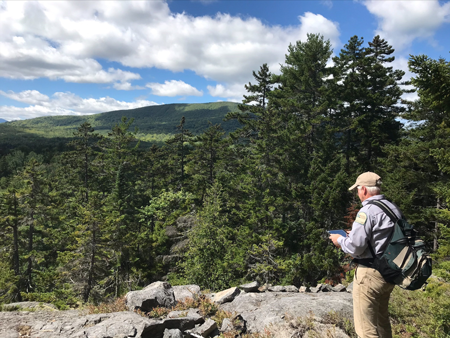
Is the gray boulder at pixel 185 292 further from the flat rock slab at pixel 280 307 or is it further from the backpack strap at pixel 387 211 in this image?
the backpack strap at pixel 387 211

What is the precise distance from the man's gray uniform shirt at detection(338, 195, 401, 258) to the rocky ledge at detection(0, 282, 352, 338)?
3294 millimetres

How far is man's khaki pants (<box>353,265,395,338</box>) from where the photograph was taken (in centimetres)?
340

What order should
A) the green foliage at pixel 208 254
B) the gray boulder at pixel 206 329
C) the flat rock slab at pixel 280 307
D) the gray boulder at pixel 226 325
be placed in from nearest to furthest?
the gray boulder at pixel 206 329 → the gray boulder at pixel 226 325 → the flat rock slab at pixel 280 307 → the green foliage at pixel 208 254

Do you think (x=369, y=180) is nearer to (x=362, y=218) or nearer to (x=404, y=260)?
(x=362, y=218)

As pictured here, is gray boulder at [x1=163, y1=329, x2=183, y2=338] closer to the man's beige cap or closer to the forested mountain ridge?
the man's beige cap

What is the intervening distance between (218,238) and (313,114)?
14.2 metres

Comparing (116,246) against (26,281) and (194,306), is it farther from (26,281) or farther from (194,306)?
(194,306)

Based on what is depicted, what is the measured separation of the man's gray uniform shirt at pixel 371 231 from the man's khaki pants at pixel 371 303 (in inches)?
11.3

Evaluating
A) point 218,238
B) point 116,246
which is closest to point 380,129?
point 218,238

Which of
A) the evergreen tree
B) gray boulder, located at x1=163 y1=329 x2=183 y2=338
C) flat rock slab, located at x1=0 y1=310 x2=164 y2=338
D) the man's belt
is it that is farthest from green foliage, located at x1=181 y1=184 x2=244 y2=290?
the evergreen tree

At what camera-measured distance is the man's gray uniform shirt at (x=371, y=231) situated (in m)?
3.30

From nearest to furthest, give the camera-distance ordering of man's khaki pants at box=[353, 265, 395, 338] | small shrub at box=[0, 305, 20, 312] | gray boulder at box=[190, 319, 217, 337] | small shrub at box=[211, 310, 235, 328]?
man's khaki pants at box=[353, 265, 395, 338] < gray boulder at box=[190, 319, 217, 337] < small shrub at box=[211, 310, 235, 328] < small shrub at box=[0, 305, 20, 312]

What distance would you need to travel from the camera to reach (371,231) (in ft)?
11.1

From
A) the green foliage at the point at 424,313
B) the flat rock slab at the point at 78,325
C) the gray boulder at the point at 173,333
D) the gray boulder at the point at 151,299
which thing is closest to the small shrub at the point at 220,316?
the gray boulder at the point at 173,333
